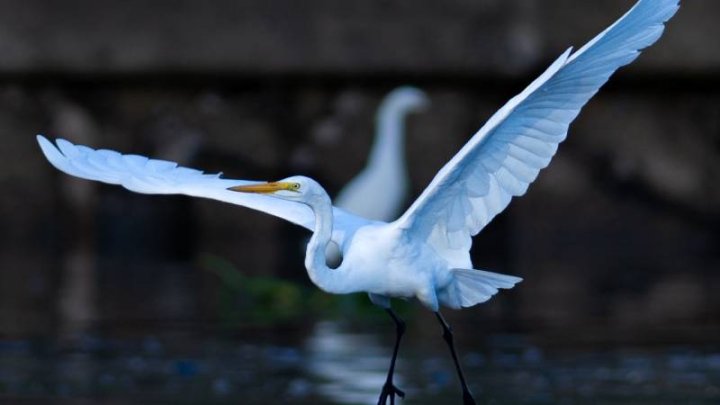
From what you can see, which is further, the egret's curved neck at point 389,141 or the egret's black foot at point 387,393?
the egret's curved neck at point 389,141

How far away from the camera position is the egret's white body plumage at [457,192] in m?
5.48

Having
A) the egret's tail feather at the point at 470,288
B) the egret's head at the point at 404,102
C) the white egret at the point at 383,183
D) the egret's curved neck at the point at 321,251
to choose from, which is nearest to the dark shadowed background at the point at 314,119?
the white egret at the point at 383,183

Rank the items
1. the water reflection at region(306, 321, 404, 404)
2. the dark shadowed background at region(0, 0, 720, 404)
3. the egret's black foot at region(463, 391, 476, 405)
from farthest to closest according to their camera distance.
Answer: the dark shadowed background at region(0, 0, 720, 404) < the water reflection at region(306, 321, 404, 404) < the egret's black foot at region(463, 391, 476, 405)

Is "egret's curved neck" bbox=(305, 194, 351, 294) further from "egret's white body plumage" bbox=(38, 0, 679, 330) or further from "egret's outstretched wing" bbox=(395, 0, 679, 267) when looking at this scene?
"egret's outstretched wing" bbox=(395, 0, 679, 267)

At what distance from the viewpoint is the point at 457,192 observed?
578cm

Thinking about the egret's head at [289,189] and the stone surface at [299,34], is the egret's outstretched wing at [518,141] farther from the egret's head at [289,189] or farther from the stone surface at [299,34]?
the stone surface at [299,34]

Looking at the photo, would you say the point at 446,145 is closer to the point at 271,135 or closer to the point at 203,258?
the point at 271,135

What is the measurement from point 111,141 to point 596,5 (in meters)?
3.62

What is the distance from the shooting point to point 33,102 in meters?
13.2

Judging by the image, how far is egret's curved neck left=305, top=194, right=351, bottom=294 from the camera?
18.4 ft

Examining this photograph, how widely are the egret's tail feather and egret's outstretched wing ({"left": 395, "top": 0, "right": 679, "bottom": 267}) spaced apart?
3.1 inches

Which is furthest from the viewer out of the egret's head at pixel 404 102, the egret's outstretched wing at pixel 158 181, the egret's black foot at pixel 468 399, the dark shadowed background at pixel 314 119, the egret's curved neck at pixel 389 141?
the dark shadowed background at pixel 314 119

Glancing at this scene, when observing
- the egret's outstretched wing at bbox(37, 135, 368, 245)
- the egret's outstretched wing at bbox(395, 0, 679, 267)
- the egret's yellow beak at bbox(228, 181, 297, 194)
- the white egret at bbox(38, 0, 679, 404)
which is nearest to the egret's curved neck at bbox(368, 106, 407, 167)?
the egret's outstretched wing at bbox(37, 135, 368, 245)

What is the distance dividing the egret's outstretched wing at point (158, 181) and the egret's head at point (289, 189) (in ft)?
1.46
